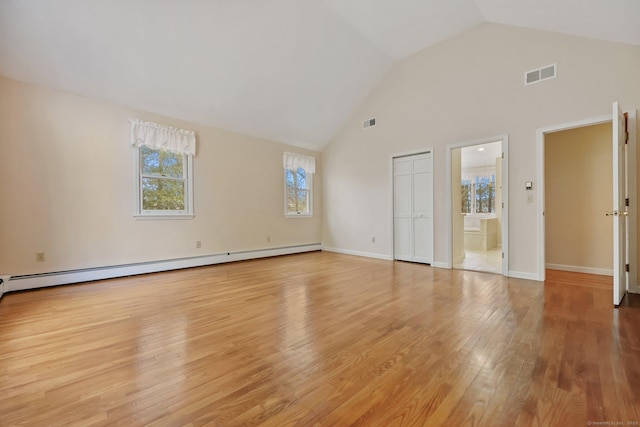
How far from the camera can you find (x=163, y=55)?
3.69 m

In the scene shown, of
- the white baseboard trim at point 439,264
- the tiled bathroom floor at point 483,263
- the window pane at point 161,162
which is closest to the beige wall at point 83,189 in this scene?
the window pane at point 161,162

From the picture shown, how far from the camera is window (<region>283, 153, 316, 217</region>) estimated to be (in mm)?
6305

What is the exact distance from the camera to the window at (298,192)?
640cm

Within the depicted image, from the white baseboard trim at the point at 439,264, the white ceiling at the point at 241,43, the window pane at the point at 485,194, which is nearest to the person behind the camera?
the white ceiling at the point at 241,43

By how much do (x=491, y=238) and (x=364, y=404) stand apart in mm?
7104

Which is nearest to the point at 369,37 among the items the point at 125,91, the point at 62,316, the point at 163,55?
the point at 163,55

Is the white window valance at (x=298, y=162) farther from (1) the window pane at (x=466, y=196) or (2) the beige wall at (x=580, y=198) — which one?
(1) the window pane at (x=466, y=196)

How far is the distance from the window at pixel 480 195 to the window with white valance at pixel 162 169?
8.08 meters

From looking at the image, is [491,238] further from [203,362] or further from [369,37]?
[203,362]

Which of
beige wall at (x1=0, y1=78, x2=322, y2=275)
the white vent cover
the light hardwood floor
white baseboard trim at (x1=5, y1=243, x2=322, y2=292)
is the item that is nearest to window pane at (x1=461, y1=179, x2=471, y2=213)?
the white vent cover

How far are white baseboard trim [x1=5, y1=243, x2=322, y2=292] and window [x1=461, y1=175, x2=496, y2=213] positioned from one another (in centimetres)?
656

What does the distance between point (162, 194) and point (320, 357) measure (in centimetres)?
396

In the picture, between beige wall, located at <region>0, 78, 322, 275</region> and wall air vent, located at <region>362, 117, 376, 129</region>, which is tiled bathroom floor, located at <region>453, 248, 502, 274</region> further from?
beige wall, located at <region>0, 78, 322, 275</region>

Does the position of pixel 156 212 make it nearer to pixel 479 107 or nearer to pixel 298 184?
pixel 298 184
